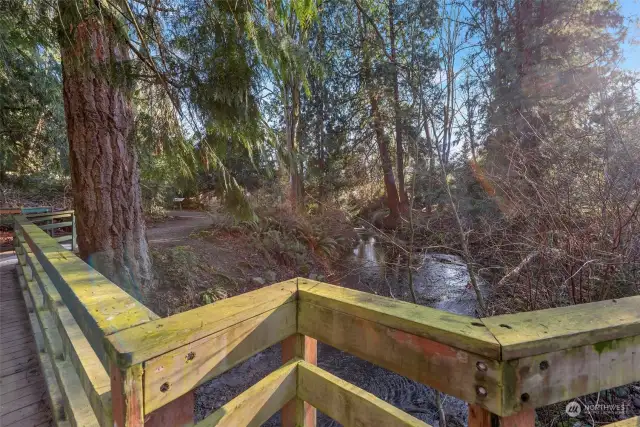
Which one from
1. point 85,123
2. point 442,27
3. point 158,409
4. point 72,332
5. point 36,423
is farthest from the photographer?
point 442,27

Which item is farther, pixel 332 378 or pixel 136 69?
pixel 136 69

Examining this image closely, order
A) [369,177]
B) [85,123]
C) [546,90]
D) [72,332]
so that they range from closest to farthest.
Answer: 1. [72,332]
2. [85,123]
3. [546,90]
4. [369,177]

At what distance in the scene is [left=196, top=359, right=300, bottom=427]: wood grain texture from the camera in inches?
34.0

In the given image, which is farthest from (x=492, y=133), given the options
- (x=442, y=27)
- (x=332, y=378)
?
(x=332, y=378)

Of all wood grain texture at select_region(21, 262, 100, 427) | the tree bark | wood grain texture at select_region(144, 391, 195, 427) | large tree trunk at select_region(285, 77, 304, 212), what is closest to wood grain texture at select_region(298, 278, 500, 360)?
wood grain texture at select_region(144, 391, 195, 427)

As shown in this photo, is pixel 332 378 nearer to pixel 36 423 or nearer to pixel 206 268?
pixel 36 423

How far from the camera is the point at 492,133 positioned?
8.98m

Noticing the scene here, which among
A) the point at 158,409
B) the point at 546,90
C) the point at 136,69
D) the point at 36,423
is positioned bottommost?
the point at 36,423

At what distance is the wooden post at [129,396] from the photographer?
2.17 feet

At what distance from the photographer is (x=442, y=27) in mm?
5641

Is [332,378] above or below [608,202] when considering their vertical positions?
below


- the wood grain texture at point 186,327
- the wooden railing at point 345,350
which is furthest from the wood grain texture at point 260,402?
the wood grain texture at point 186,327

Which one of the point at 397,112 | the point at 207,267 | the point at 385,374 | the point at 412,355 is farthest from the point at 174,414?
the point at 397,112

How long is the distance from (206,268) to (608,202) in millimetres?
6224
